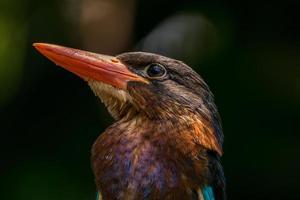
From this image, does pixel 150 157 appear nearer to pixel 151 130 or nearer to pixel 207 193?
pixel 151 130

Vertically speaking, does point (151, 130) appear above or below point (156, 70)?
below

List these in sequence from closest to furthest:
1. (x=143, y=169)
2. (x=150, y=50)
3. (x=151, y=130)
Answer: (x=143, y=169)
(x=151, y=130)
(x=150, y=50)

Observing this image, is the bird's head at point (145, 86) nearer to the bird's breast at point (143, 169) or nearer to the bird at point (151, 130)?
the bird at point (151, 130)

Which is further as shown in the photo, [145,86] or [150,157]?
[145,86]

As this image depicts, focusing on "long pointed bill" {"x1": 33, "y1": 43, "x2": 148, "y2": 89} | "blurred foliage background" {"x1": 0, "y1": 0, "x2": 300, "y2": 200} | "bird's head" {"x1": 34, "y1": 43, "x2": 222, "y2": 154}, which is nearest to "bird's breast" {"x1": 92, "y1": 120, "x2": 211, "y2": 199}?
"bird's head" {"x1": 34, "y1": 43, "x2": 222, "y2": 154}

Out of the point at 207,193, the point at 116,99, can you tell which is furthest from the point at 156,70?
the point at 207,193

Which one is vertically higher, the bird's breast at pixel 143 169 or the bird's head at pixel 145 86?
the bird's head at pixel 145 86

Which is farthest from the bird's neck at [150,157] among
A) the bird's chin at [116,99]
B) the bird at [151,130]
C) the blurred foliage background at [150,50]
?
the blurred foliage background at [150,50]
